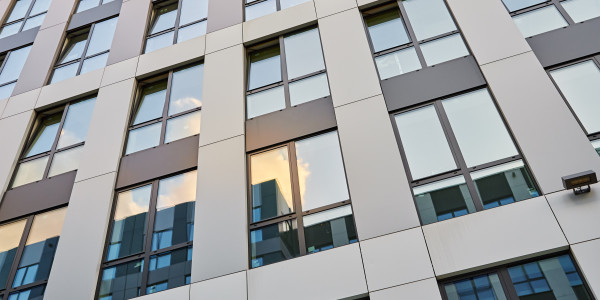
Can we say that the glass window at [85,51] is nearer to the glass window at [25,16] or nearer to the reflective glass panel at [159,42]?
the reflective glass panel at [159,42]

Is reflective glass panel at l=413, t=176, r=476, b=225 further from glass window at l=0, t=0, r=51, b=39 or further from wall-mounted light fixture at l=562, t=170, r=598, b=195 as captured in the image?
glass window at l=0, t=0, r=51, b=39

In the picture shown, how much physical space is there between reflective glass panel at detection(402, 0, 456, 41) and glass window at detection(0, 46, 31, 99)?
1291cm

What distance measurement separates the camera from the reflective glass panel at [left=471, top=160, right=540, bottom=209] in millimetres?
Result: 8688

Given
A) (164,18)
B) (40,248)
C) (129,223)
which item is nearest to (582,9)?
(129,223)

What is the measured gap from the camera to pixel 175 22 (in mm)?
15656

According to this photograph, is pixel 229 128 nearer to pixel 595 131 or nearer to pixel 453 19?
pixel 453 19

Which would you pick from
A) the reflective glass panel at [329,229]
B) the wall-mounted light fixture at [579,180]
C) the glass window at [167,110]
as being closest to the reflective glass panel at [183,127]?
the glass window at [167,110]

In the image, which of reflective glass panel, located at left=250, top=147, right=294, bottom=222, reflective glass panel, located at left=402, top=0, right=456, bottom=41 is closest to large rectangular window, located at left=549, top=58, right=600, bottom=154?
reflective glass panel, located at left=402, top=0, right=456, bottom=41

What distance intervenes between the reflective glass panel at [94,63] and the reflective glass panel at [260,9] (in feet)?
16.1

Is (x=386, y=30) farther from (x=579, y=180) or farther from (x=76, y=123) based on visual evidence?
(x=76, y=123)

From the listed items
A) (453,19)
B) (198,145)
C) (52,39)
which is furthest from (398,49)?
(52,39)

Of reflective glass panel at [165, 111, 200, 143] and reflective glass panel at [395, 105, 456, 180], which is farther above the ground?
reflective glass panel at [165, 111, 200, 143]

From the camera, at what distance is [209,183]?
10.9 metres

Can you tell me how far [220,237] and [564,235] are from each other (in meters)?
6.33
